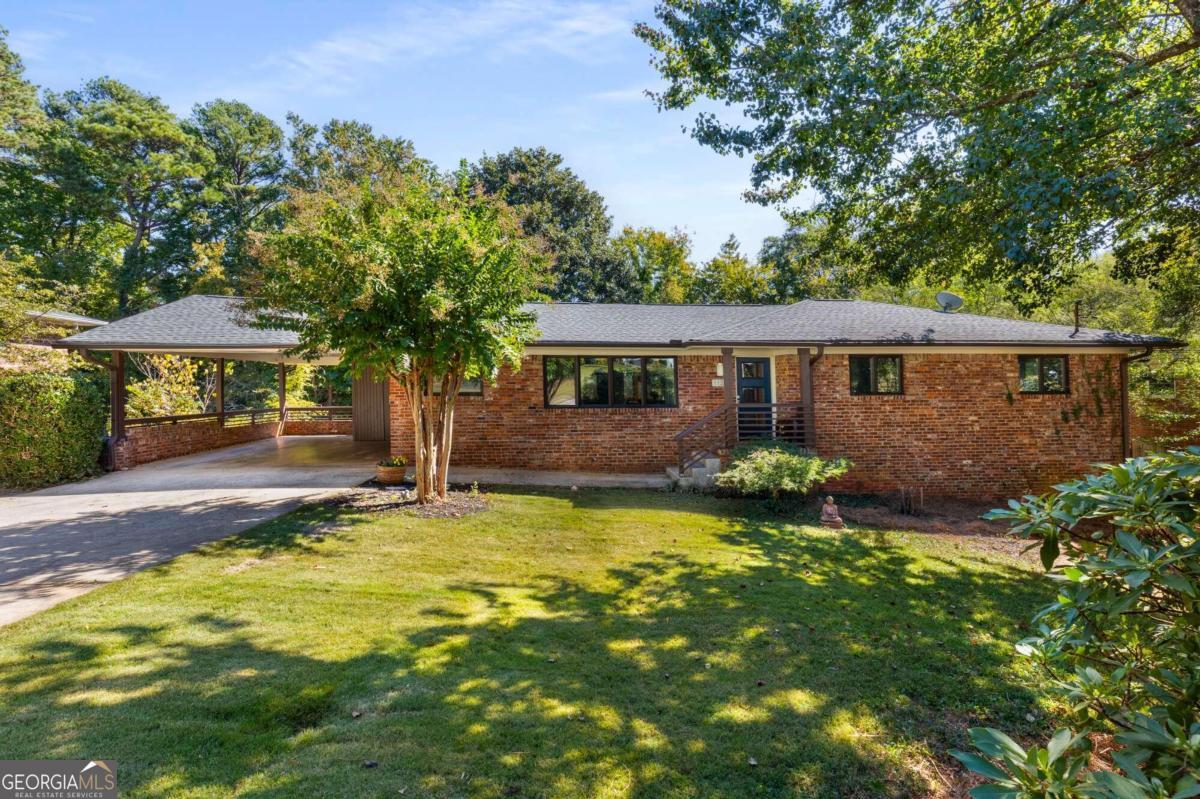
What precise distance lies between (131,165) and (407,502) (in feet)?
97.6

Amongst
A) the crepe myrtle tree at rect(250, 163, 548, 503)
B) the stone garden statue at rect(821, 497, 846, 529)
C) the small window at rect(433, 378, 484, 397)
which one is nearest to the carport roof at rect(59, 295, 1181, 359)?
the small window at rect(433, 378, 484, 397)

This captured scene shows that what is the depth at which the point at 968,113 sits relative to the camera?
8641mm

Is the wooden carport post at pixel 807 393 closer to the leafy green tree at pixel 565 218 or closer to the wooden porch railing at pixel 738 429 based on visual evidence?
the wooden porch railing at pixel 738 429

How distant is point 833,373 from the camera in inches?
469

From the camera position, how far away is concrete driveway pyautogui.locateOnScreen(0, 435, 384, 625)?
5537 mm

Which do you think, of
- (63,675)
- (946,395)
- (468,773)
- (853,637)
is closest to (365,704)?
(468,773)

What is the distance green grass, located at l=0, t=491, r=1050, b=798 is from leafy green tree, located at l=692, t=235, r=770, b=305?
900 inches

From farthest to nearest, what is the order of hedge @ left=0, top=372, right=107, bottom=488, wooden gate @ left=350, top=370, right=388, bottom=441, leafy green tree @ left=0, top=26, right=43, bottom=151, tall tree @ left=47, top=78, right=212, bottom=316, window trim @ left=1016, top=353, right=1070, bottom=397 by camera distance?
tall tree @ left=47, top=78, right=212, bottom=316, leafy green tree @ left=0, top=26, right=43, bottom=151, wooden gate @ left=350, top=370, right=388, bottom=441, window trim @ left=1016, top=353, right=1070, bottom=397, hedge @ left=0, top=372, right=107, bottom=488

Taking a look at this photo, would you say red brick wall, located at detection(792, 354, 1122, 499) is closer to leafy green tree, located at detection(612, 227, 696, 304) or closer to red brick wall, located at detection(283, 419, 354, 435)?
red brick wall, located at detection(283, 419, 354, 435)

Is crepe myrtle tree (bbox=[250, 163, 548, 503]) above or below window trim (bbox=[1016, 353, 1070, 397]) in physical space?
above

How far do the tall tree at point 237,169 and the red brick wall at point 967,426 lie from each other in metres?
29.7

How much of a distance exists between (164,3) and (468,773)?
10848mm

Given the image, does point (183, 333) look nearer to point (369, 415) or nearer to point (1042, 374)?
point (369, 415)

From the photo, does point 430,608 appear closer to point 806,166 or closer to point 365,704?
point 365,704
